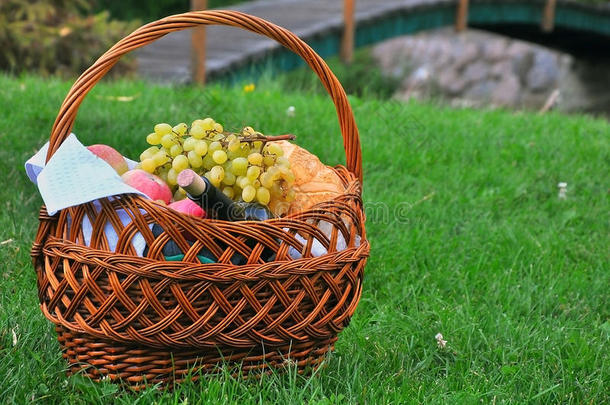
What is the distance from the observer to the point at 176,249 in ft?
4.90

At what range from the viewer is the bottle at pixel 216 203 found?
149 centimetres

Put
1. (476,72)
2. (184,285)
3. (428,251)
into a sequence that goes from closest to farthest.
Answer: (184,285), (428,251), (476,72)

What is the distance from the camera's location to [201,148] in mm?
1650

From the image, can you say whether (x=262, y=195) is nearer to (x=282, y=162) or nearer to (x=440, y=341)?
(x=282, y=162)

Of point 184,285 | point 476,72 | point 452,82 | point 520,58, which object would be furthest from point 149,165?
point 520,58

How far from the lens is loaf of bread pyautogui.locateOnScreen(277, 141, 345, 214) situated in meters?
1.75

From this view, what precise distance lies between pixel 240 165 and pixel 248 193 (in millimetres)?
71

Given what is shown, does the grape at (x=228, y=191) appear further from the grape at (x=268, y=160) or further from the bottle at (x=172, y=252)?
the bottle at (x=172, y=252)

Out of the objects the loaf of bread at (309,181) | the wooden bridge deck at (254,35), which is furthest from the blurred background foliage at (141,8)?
the loaf of bread at (309,181)

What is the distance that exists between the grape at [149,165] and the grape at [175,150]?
5 cm

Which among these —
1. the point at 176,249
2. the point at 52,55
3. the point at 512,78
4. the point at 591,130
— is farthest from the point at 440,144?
the point at 512,78

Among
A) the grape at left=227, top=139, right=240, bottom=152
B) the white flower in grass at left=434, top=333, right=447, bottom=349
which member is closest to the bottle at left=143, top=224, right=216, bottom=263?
the grape at left=227, top=139, right=240, bottom=152

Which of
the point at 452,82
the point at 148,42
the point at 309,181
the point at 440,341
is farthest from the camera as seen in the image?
the point at 452,82

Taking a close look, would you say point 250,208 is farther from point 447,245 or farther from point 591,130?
point 591,130
